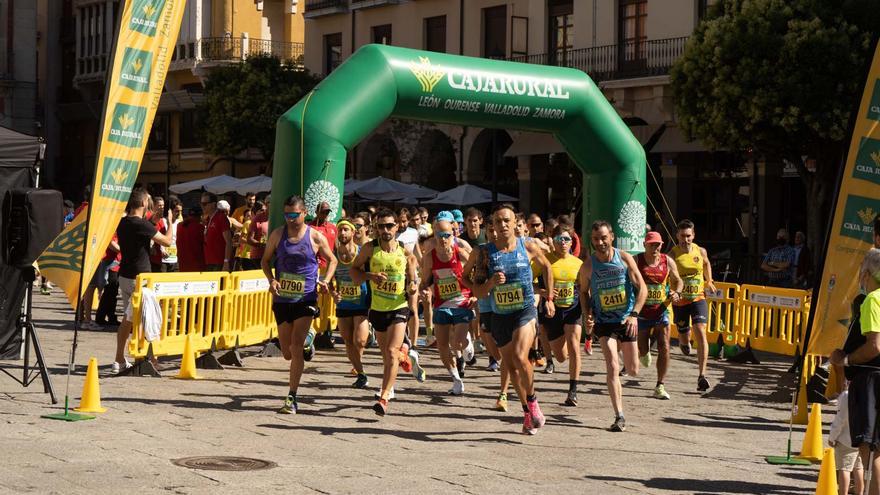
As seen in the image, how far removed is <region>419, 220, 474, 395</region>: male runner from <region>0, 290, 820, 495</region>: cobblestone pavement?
40 centimetres

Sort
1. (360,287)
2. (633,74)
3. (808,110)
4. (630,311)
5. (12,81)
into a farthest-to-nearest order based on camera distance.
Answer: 1. (12,81)
2. (633,74)
3. (808,110)
4. (360,287)
5. (630,311)

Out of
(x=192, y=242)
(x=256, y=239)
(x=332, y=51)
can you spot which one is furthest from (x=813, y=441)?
(x=332, y=51)

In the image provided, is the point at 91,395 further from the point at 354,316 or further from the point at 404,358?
the point at 354,316

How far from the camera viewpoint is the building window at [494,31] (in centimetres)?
3828

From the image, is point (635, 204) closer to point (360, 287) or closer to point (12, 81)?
point (360, 287)

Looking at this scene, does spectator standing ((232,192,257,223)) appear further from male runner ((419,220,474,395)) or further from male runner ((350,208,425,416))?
male runner ((350,208,425,416))

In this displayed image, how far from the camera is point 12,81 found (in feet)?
171

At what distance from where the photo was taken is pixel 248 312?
56.2ft

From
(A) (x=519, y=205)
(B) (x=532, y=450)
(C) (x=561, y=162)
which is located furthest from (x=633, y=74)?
(B) (x=532, y=450)

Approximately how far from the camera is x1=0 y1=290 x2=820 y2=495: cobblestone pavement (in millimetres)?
8852

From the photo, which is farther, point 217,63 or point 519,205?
point 217,63

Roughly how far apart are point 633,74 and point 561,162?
3.50 m

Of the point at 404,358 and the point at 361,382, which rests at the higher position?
the point at 404,358

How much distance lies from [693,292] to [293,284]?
16.8 ft
